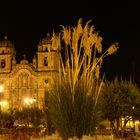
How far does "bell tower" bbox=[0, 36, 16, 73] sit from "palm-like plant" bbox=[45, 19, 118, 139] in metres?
61.2

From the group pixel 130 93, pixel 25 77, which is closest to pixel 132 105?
pixel 130 93

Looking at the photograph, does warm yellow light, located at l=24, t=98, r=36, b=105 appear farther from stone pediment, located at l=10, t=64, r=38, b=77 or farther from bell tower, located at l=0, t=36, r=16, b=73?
bell tower, located at l=0, t=36, r=16, b=73

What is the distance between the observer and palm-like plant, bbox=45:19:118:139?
12.2m

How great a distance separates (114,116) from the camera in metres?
28.7

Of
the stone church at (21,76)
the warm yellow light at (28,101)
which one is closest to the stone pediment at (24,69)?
the stone church at (21,76)

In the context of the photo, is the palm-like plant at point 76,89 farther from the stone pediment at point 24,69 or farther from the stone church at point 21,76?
the stone pediment at point 24,69

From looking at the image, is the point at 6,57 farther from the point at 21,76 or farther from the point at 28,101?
the point at 28,101

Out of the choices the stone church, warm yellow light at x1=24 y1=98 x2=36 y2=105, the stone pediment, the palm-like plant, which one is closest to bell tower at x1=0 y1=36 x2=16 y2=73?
the stone church

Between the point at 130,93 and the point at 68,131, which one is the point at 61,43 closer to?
the point at 68,131

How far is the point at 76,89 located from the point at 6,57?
6216cm

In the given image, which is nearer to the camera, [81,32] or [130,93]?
[81,32]

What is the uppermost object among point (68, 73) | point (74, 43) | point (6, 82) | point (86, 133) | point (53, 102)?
point (6, 82)

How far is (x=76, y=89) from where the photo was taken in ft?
40.6

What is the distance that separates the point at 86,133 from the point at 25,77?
61.3m
